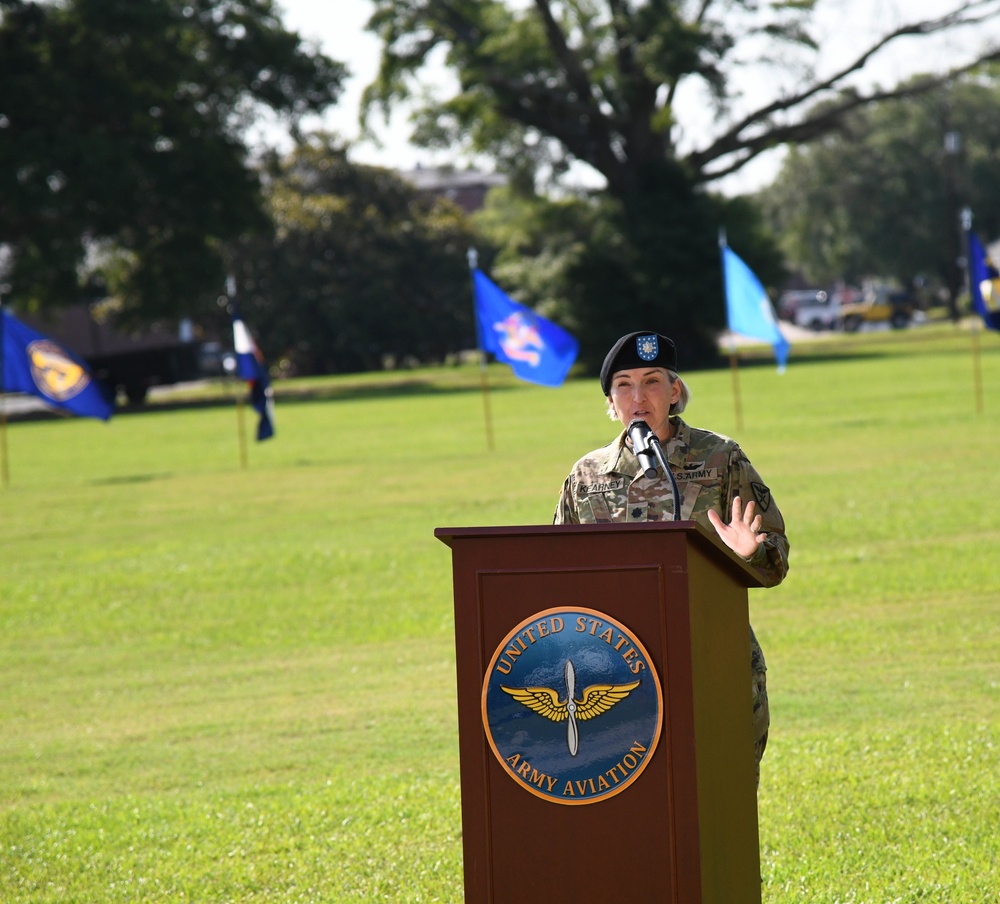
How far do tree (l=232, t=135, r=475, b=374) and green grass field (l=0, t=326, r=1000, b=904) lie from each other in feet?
157

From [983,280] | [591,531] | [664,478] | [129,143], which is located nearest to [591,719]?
[591,531]

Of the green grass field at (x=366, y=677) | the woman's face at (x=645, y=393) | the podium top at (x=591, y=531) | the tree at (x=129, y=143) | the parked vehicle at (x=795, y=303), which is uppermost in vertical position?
the tree at (x=129, y=143)

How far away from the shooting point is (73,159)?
46.7 m

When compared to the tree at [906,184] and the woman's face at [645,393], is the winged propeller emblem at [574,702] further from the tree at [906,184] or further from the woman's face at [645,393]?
the tree at [906,184]

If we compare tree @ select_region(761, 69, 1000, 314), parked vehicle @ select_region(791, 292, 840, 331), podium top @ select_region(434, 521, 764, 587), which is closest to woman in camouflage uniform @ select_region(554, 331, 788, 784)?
podium top @ select_region(434, 521, 764, 587)

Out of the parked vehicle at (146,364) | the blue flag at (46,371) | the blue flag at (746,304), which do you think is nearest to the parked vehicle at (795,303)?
the parked vehicle at (146,364)

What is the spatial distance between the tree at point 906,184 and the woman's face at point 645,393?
85700mm

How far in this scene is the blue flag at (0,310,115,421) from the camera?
21.1 meters

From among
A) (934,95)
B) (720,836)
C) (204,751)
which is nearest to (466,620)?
(720,836)

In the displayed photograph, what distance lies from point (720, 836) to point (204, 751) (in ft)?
16.3

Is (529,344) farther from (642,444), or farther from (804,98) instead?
(804,98)

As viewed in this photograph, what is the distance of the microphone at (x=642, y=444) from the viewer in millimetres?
3609

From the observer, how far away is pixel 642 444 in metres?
3.63

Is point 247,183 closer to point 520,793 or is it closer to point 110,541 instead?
point 110,541
